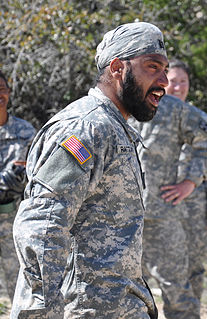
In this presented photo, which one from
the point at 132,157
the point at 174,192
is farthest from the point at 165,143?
the point at 132,157

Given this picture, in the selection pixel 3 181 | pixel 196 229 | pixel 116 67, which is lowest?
pixel 196 229

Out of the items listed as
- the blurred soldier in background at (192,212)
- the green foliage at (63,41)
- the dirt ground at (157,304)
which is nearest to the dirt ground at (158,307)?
the dirt ground at (157,304)

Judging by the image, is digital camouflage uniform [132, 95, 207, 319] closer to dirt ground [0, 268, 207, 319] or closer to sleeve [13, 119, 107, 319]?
dirt ground [0, 268, 207, 319]

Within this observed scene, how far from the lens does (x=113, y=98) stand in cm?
243

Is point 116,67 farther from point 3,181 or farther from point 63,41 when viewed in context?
point 63,41

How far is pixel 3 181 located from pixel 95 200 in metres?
2.22

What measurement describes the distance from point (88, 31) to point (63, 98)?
2.81 feet

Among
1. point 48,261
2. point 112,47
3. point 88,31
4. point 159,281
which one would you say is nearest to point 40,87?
point 88,31

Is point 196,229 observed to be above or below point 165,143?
below

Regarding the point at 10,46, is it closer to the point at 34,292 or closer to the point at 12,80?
the point at 12,80

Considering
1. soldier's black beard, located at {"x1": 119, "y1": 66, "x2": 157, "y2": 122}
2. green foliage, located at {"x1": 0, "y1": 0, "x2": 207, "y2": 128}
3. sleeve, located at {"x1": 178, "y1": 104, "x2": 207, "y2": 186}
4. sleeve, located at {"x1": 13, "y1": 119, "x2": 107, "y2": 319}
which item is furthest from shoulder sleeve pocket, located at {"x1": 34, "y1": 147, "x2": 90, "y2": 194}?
green foliage, located at {"x1": 0, "y1": 0, "x2": 207, "y2": 128}

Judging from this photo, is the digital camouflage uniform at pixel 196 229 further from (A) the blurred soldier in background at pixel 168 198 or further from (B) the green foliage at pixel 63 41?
(B) the green foliage at pixel 63 41

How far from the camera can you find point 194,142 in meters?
4.52

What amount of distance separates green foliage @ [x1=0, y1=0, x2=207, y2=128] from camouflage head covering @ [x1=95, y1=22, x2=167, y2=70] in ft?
13.7
